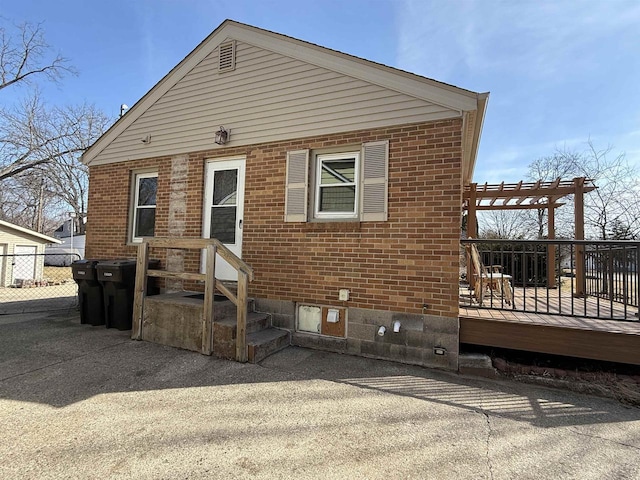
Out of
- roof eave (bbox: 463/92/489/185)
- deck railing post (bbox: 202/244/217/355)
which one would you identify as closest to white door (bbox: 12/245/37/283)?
deck railing post (bbox: 202/244/217/355)

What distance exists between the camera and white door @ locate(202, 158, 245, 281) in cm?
545

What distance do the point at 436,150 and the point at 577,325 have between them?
2667 mm

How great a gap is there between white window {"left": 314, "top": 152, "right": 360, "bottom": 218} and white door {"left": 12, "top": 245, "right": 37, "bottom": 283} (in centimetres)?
1776

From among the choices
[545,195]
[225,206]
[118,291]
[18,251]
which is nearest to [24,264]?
[18,251]

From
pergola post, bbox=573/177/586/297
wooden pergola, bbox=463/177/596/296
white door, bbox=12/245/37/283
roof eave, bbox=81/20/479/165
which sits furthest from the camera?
white door, bbox=12/245/37/283

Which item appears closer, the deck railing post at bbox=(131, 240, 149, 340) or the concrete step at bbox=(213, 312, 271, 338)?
the concrete step at bbox=(213, 312, 271, 338)

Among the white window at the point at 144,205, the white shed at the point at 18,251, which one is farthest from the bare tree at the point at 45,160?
the white window at the point at 144,205

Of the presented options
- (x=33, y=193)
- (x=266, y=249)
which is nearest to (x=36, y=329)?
(x=266, y=249)

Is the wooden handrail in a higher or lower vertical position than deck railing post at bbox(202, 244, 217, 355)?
higher

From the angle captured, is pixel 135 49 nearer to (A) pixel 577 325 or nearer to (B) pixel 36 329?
(B) pixel 36 329

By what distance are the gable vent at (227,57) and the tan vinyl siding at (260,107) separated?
92 millimetres

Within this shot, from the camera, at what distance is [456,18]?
642 cm

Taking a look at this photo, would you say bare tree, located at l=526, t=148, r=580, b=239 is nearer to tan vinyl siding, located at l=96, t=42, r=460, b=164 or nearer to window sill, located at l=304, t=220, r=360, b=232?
tan vinyl siding, located at l=96, t=42, r=460, b=164

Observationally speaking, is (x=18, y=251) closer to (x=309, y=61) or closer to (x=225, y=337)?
(x=225, y=337)
